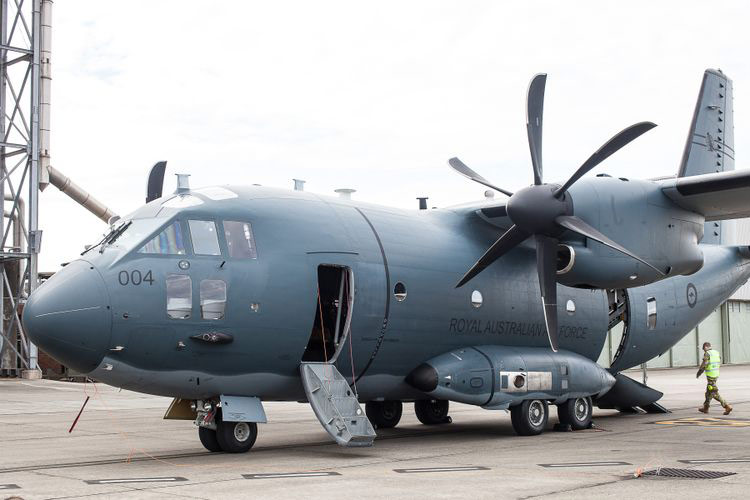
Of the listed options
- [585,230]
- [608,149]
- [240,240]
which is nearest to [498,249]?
[585,230]

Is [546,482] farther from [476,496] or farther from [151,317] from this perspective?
[151,317]

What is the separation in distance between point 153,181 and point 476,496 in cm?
902

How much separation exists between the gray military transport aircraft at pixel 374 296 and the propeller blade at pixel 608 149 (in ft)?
0.11

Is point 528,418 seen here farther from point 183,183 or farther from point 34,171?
point 34,171

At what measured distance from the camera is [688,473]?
10648 mm

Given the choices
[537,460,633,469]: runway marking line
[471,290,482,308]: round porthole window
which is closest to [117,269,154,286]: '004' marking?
[537,460,633,469]: runway marking line

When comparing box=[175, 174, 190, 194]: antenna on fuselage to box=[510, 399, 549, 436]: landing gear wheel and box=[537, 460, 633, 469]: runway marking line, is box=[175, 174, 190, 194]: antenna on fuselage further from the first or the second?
box=[510, 399, 549, 436]: landing gear wheel

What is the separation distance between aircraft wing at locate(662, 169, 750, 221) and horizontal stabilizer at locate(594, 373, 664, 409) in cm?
540

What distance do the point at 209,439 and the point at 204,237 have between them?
309cm

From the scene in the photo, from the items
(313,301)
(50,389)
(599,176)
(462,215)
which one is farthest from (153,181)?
(50,389)

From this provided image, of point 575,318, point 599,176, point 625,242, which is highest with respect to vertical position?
point 599,176

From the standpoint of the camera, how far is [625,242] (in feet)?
49.5

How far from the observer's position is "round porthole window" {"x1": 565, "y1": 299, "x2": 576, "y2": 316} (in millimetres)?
17859

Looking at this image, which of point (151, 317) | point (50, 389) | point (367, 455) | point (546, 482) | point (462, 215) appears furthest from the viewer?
point (50, 389)
